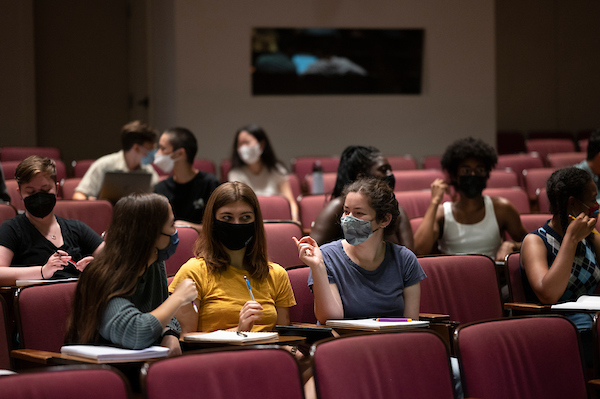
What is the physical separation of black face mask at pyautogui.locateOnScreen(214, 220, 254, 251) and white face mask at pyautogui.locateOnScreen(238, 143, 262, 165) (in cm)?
271

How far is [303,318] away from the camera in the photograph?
2.97 metres

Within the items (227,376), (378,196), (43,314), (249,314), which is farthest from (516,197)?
(227,376)

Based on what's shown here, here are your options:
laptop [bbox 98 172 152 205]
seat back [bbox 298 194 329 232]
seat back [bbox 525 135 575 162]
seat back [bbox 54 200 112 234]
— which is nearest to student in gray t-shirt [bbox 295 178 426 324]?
seat back [bbox 298 194 329 232]

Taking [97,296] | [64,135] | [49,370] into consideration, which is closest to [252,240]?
[97,296]

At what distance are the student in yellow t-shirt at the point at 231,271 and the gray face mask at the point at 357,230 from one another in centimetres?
33

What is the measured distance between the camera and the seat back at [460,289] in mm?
3178

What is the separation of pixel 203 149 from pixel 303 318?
197 inches

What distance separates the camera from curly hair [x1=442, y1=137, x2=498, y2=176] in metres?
4.12

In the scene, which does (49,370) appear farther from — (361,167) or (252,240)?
(361,167)

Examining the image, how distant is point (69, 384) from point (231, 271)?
1.11 metres

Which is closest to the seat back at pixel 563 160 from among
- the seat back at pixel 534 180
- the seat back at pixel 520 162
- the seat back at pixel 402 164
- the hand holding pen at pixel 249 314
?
the seat back at pixel 520 162

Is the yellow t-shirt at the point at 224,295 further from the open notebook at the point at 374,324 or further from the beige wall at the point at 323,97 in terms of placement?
the beige wall at the point at 323,97

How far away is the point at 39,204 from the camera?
126 inches

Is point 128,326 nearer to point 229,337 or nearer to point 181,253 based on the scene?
point 229,337
